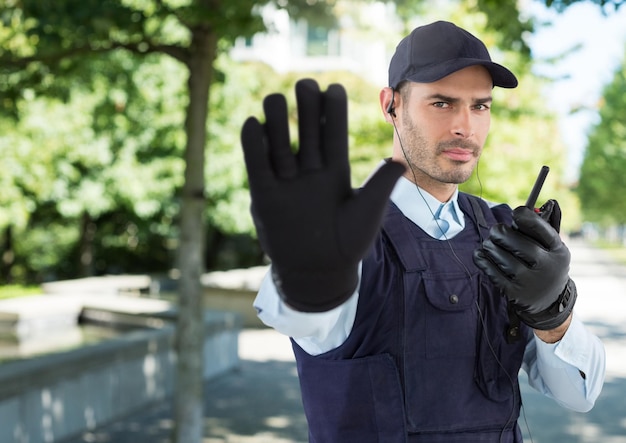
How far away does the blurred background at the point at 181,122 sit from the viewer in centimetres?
600

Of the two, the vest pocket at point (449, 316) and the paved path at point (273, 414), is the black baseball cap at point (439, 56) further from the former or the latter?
the paved path at point (273, 414)

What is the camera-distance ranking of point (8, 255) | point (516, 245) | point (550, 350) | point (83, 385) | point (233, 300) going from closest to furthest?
point (516, 245)
point (550, 350)
point (83, 385)
point (233, 300)
point (8, 255)

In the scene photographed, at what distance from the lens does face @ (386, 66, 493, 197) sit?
1.68 m

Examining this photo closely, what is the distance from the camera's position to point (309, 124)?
1.29 metres

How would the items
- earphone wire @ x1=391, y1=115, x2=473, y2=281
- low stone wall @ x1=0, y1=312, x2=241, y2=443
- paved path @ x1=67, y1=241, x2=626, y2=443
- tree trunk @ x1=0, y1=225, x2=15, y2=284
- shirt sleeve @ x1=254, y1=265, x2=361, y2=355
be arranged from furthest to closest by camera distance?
tree trunk @ x1=0, y1=225, x2=15, y2=284 → paved path @ x1=67, y1=241, x2=626, y2=443 → low stone wall @ x1=0, y1=312, x2=241, y2=443 → earphone wire @ x1=391, y1=115, x2=473, y2=281 → shirt sleeve @ x1=254, y1=265, x2=361, y2=355

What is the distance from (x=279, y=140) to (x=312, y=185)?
91mm

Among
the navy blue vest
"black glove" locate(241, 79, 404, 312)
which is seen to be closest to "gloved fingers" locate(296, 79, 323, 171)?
"black glove" locate(241, 79, 404, 312)

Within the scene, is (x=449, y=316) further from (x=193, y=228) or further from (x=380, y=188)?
(x=193, y=228)

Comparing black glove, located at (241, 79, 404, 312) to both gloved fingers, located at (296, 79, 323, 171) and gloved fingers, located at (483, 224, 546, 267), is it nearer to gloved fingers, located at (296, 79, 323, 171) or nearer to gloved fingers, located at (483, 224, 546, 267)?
gloved fingers, located at (296, 79, 323, 171)

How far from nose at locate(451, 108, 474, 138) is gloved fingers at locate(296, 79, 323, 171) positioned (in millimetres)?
474

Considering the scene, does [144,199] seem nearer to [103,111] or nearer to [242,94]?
[242,94]

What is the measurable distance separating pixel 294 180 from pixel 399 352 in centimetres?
56

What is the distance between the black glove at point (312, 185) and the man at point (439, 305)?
7 cm

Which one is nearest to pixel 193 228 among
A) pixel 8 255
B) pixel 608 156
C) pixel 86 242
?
pixel 86 242
